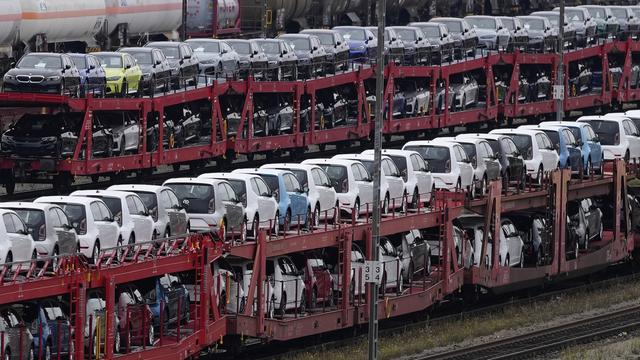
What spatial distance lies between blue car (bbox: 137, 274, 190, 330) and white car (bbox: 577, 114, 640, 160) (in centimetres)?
2157

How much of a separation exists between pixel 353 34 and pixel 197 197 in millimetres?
30550

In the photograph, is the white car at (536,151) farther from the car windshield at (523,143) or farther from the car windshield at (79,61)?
the car windshield at (79,61)

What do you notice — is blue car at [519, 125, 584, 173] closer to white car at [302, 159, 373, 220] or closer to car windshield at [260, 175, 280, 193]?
white car at [302, 159, 373, 220]

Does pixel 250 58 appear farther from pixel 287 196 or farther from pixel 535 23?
pixel 287 196

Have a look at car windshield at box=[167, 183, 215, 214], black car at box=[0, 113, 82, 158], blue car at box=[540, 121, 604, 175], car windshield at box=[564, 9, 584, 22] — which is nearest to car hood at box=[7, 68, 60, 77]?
black car at box=[0, 113, 82, 158]

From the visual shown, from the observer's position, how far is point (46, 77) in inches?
2042

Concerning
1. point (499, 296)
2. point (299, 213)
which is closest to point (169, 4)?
point (499, 296)

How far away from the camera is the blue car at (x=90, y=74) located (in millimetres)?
52469

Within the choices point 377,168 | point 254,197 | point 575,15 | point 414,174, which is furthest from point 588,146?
point 575,15

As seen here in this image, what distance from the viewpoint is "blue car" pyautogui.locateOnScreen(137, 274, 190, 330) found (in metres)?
33.7

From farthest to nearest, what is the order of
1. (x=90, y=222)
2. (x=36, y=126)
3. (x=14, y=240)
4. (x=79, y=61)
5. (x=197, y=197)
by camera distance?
(x=79, y=61) → (x=36, y=126) → (x=197, y=197) → (x=90, y=222) → (x=14, y=240)

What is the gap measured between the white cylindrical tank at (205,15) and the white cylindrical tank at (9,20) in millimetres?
13291

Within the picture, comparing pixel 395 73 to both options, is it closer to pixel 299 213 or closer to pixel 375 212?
pixel 299 213

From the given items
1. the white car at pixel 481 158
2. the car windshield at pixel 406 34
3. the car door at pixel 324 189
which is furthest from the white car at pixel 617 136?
the car windshield at pixel 406 34
